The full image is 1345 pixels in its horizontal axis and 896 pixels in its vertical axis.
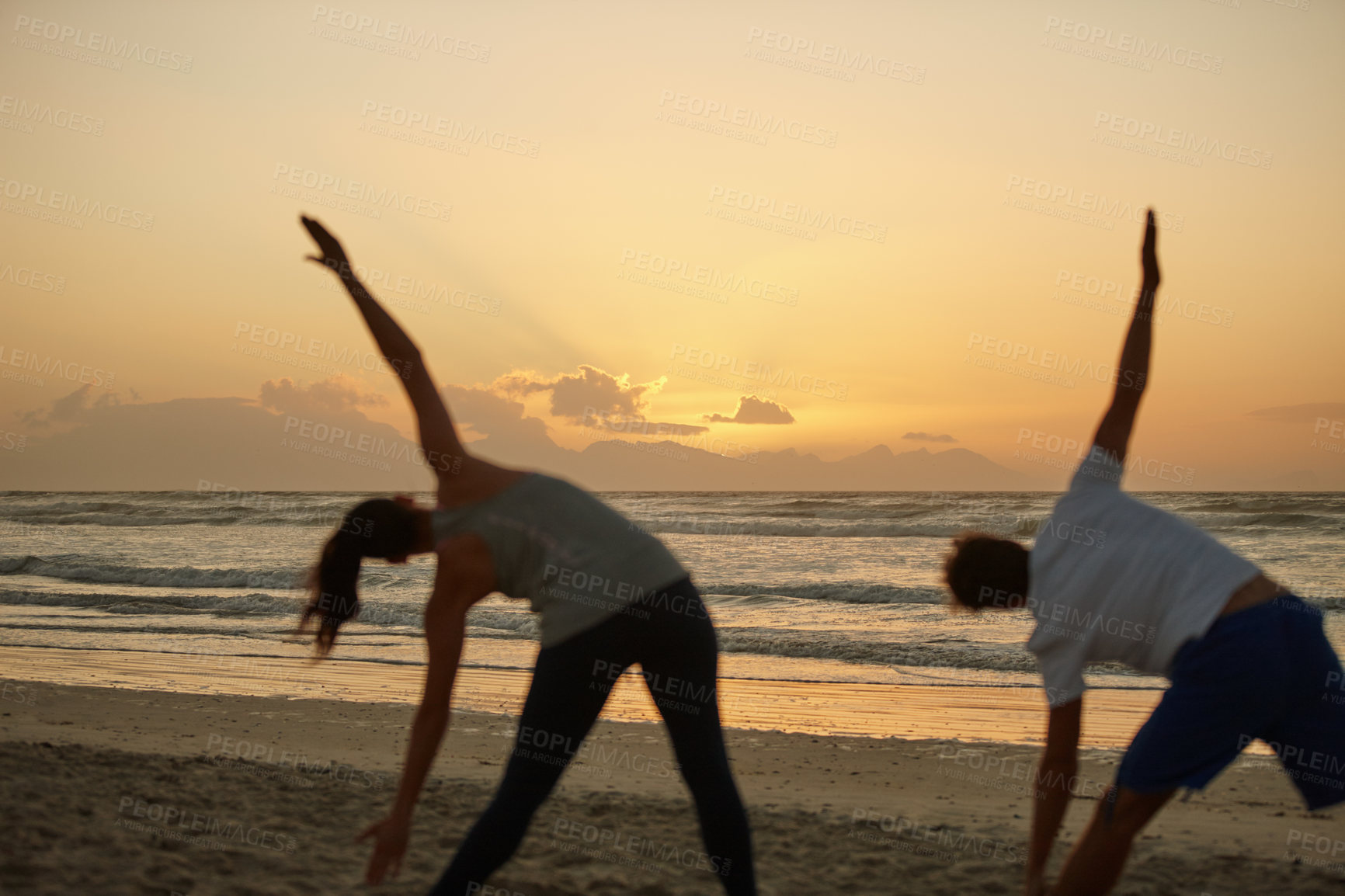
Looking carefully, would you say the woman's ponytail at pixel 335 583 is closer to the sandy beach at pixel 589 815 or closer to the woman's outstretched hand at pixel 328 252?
the woman's outstretched hand at pixel 328 252

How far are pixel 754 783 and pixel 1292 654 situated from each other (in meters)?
3.73

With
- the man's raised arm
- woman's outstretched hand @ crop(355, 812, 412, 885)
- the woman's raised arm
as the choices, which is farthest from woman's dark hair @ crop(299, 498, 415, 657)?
the man's raised arm

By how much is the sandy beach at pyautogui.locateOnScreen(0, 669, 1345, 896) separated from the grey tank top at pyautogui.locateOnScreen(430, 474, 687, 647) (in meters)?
1.78

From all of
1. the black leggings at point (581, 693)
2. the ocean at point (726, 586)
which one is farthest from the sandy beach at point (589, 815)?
the ocean at point (726, 586)

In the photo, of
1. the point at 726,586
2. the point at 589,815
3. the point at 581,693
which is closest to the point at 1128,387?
the point at 581,693

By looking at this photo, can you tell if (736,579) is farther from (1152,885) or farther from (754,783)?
(1152,885)

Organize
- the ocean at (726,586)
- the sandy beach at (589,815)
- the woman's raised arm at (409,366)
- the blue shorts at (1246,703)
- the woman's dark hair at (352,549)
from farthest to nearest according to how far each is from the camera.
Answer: the ocean at (726,586)
the sandy beach at (589,815)
the woman's dark hair at (352,549)
the woman's raised arm at (409,366)
the blue shorts at (1246,703)

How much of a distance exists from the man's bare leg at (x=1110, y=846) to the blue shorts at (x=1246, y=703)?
36mm

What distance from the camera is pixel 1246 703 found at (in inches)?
78.4

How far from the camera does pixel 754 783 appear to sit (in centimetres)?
534

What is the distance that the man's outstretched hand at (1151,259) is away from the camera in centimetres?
235

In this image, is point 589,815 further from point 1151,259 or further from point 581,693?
point 1151,259

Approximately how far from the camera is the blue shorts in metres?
1.98

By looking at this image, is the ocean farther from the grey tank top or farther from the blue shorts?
the blue shorts
